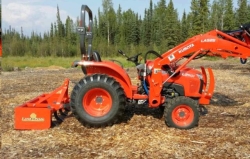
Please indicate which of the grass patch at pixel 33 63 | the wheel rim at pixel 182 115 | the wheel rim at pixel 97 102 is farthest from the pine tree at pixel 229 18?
the wheel rim at pixel 97 102

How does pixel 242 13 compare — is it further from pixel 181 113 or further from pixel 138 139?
pixel 138 139

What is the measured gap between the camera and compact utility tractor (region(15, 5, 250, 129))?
5922mm

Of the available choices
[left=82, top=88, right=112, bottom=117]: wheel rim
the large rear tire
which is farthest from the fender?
[left=82, top=88, right=112, bottom=117]: wheel rim

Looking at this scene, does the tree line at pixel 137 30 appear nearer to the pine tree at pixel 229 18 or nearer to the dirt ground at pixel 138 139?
the pine tree at pixel 229 18

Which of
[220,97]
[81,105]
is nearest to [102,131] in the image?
[81,105]

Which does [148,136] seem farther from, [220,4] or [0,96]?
[220,4]

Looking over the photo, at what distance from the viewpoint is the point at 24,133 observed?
5.70 metres

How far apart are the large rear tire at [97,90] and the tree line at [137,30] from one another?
36234 mm

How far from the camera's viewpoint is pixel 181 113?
598cm

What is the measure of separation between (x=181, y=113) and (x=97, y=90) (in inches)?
63.6

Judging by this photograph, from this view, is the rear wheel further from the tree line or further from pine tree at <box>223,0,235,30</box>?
pine tree at <box>223,0,235,30</box>

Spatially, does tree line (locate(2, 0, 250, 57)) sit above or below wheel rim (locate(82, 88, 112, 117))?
above

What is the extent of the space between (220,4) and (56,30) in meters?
33.1

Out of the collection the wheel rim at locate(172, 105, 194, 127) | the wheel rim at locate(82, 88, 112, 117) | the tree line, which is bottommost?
the wheel rim at locate(172, 105, 194, 127)
